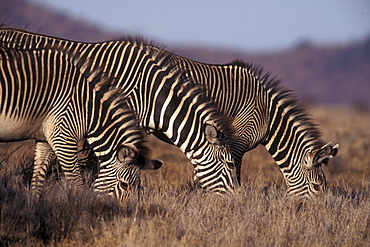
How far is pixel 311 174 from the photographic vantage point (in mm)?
7164

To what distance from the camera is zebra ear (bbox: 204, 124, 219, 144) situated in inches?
243

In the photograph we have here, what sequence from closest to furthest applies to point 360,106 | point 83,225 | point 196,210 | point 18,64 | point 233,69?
point 83,225 < point 196,210 < point 18,64 < point 233,69 < point 360,106

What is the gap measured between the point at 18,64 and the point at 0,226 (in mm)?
2239

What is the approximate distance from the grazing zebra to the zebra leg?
2.26 metres

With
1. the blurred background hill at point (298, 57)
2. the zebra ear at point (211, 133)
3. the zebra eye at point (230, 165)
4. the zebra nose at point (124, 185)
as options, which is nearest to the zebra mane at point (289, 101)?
the zebra eye at point (230, 165)

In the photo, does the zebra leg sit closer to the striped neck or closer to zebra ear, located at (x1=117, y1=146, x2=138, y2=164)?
zebra ear, located at (x1=117, y1=146, x2=138, y2=164)

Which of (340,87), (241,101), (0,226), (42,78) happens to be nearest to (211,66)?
(241,101)

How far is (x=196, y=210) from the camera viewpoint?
537 cm

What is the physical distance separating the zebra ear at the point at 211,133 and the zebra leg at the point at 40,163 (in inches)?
83.0

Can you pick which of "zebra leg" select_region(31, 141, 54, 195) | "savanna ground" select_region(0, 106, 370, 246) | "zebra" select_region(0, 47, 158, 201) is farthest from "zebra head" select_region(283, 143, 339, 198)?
"zebra leg" select_region(31, 141, 54, 195)

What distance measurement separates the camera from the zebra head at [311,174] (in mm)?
6996

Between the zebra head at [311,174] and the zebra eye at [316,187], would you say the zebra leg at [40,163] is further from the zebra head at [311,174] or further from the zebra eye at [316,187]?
the zebra eye at [316,187]

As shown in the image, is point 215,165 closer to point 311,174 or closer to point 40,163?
point 311,174

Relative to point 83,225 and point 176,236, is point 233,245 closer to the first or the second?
point 176,236
